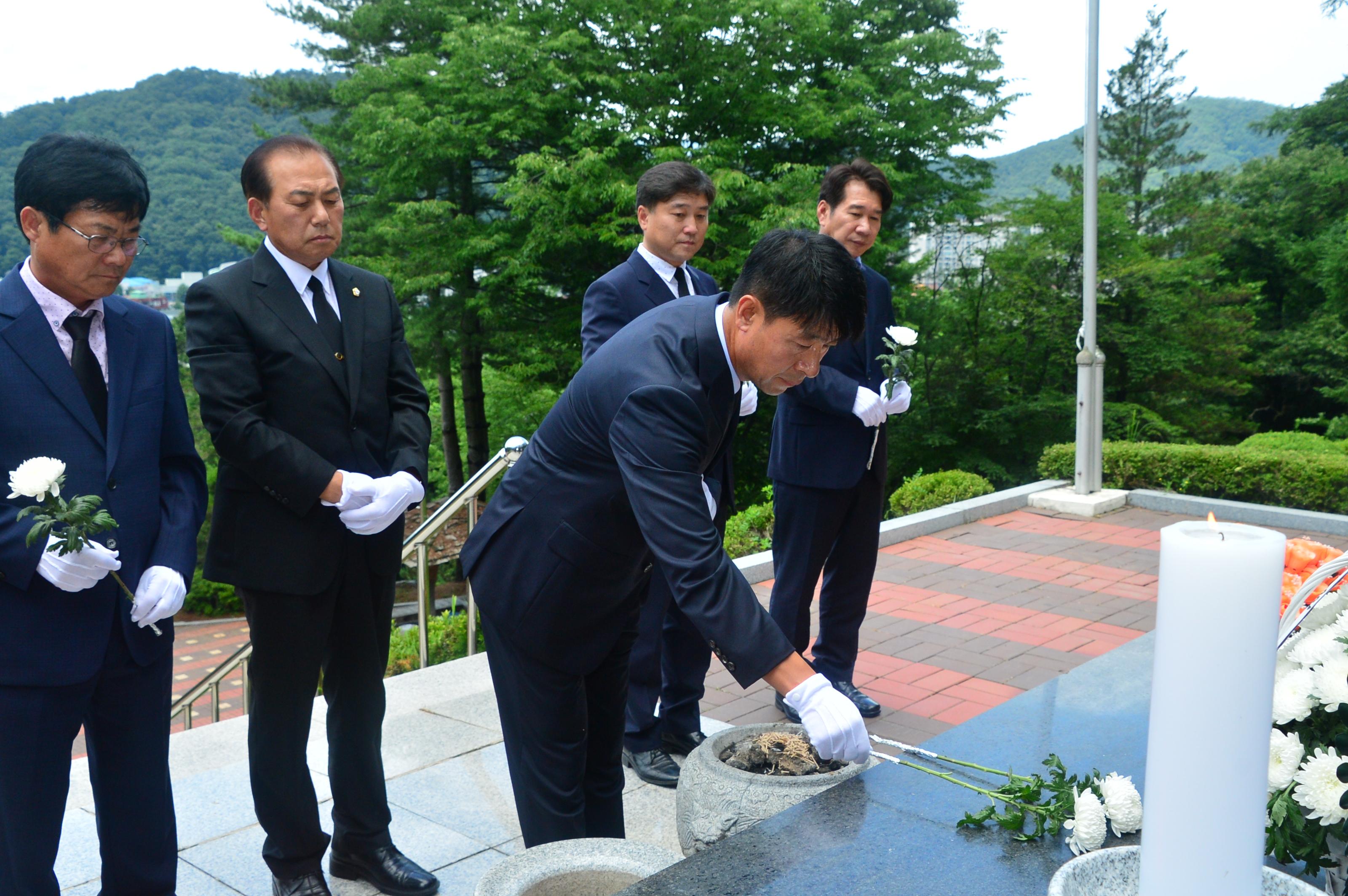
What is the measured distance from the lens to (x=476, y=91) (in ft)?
50.7

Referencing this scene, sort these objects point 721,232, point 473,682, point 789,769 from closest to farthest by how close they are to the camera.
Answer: point 789,769 < point 473,682 < point 721,232

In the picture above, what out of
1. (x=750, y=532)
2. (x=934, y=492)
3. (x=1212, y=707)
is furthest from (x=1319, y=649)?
(x=934, y=492)

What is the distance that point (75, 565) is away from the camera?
6.96 ft

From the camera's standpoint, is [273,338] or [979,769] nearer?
[979,769]

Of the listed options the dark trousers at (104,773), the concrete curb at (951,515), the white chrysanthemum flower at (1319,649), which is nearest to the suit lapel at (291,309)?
the dark trousers at (104,773)

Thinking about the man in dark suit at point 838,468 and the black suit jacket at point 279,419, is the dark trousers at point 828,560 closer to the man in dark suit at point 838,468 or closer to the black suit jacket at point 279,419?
the man in dark suit at point 838,468

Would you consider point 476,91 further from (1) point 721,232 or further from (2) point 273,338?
(2) point 273,338

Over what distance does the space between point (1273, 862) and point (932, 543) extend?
5953 millimetres

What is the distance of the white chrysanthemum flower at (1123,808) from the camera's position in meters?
1.36

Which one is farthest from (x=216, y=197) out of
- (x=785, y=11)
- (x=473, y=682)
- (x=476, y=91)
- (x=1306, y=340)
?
(x=473, y=682)

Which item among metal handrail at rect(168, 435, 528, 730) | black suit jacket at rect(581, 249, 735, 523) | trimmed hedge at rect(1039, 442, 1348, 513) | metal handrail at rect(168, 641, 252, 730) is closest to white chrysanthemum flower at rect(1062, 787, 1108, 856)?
black suit jacket at rect(581, 249, 735, 523)

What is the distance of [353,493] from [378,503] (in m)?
0.07

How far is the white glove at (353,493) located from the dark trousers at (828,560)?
160 cm

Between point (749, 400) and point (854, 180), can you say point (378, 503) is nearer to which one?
point (749, 400)
